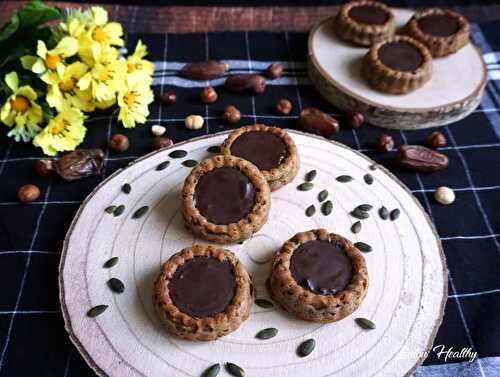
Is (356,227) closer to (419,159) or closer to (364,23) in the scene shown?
(419,159)

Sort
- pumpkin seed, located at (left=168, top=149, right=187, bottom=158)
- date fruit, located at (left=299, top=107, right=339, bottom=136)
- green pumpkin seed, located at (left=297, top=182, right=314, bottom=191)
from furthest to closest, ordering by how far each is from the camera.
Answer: date fruit, located at (left=299, top=107, right=339, bottom=136) → pumpkin seed, located at (left=168, top=149, right=187, bottom=158) → green pumpkin seed, located at (left=297, top=182, right=314, bottom=191)

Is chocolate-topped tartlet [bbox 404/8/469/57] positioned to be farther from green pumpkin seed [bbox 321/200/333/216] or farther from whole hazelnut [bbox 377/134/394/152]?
green pumpkin seed [bbox 321/200/333/216]

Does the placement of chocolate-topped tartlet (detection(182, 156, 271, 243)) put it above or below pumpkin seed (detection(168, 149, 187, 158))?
above

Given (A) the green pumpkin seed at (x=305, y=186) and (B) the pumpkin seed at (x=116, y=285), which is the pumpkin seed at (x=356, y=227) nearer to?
(A) the green pumpkin seed at (x=305, y=186)

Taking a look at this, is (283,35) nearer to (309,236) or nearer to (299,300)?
(309,236)

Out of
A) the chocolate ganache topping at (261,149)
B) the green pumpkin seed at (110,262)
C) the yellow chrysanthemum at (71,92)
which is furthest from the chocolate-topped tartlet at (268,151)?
the yellow chrysanthemum at (71,92)

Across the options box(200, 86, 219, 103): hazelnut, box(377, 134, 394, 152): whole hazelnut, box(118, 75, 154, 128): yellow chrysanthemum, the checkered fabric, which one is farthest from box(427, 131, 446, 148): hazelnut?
box(118, 75, 154, 128): yellow chrysanthemum

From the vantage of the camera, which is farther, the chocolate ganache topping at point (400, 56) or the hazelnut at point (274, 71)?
the hazelnut at point (274, 71)
